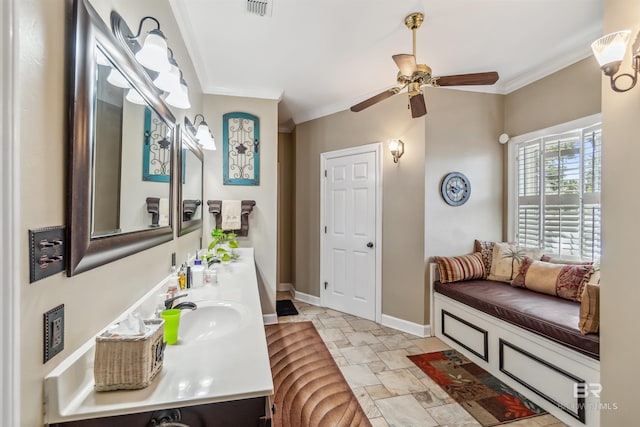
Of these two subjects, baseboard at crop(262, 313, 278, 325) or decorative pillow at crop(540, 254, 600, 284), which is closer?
decorative pillow at crop(540, 254, 600, 284)

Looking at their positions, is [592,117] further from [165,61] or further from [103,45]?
[103,45]

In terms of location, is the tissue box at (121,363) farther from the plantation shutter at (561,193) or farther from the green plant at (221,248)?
the plantation shutter at (561,193)

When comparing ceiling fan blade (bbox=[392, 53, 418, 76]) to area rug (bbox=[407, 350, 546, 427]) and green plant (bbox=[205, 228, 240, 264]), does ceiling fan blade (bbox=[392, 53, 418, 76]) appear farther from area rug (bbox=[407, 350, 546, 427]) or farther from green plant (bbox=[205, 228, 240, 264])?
area rug (bbox=[407, 350, 546, 427])

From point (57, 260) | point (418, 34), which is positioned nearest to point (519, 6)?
point (418, 34)

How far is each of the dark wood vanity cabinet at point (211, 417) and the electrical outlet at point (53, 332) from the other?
0.59 feet

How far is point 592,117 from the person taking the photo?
8.13ft

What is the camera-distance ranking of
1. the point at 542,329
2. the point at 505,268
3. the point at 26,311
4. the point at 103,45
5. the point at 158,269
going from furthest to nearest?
the point at 505,268 → the point at 542,329 → the point at 158,269 → the point at 103,45 → the point at 26,311

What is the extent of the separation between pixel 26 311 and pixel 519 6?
296 centimetres

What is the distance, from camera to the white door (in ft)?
11.5

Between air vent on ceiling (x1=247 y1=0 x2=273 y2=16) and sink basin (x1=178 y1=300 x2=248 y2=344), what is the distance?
1901mm

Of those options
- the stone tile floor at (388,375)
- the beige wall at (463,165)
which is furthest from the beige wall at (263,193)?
the beige wall at (463,165)

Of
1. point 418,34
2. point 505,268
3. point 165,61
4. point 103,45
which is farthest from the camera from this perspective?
point 505,268

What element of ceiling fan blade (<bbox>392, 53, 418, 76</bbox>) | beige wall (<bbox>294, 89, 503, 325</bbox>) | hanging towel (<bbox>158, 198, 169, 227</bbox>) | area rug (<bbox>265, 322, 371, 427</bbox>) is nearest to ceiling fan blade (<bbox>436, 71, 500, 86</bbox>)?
ceiling fan blade (<bbox>392, 53, 418, 76</bbox>)

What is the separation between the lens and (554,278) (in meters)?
2.43
